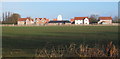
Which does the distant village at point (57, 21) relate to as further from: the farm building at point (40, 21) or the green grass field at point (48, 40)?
the green grass field at point (48, 40)

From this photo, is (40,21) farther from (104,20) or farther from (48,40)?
(48,40)

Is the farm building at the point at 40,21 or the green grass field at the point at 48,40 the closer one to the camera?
the green grass field at the point at 48,40

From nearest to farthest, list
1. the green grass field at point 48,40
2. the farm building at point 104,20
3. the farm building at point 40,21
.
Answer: the green grass field at point 48,40 → the farm building at point 104,20 → the farm building at point 40,21

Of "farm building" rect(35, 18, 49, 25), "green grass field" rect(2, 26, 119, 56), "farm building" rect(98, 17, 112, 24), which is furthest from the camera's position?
"farm building" rect(35, 18, 49, 25)

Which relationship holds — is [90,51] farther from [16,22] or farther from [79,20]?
[79,20]

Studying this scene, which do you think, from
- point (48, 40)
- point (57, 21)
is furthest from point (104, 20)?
point (48, 40)

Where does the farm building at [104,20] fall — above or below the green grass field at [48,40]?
above

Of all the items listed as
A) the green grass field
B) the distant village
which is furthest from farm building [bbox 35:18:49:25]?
the green grass field

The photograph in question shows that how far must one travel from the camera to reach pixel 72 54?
7.44 metres

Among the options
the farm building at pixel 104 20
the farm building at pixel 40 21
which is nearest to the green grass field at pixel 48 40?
the farm building at pixel 40 21

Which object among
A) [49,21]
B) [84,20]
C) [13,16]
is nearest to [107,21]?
[84,20]

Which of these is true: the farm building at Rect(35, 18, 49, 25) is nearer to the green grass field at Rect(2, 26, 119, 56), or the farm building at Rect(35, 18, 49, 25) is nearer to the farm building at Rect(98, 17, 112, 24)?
the farm building at Rect(98, 17, 112, 24)

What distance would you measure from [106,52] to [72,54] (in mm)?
1305

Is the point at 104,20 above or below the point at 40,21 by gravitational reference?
above
